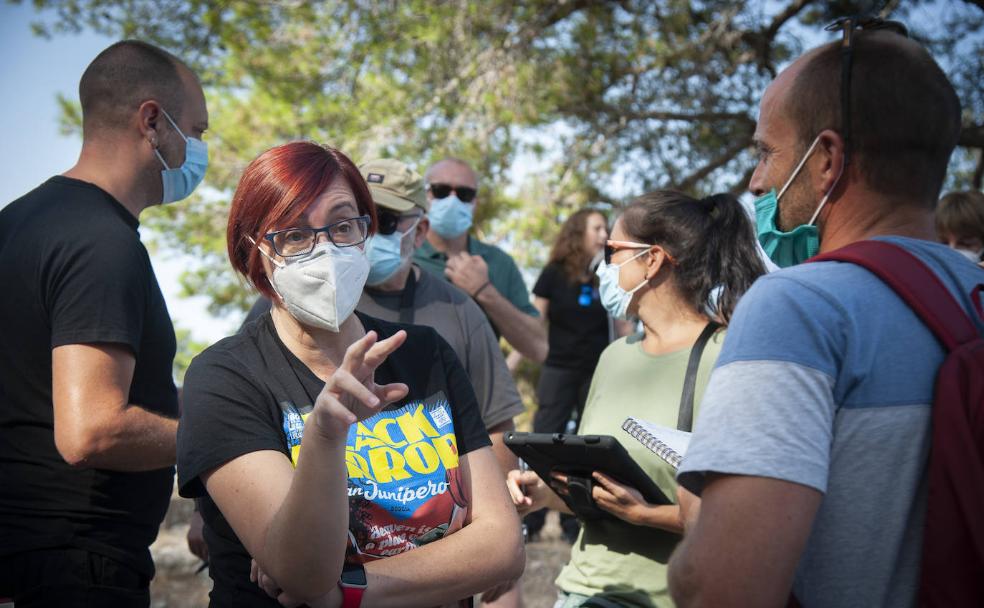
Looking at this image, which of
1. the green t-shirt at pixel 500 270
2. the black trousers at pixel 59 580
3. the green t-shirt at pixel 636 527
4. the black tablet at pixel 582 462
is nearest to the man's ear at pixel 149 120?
the black trousers at pixel 59 580

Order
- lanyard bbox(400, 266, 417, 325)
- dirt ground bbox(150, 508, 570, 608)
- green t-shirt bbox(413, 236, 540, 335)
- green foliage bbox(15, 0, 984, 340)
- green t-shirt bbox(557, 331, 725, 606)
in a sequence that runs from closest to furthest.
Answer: green t-shirt bbox(557, 331, 725, 606) → lanyard bbox(400, 266, 417, 325) → green t-shirt bbox(413, 236, 540, 335) → dirt ground bbox(150, 508, 570, 608) → green foliage bbox(15, 0, 984, 340)

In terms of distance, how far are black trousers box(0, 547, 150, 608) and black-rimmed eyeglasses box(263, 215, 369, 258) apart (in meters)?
1.11

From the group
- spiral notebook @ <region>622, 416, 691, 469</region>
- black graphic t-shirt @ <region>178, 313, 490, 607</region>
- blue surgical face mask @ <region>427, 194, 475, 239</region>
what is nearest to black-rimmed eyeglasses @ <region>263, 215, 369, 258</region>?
black graphic t-shirt @ <region>178, 313, 490, 607</region>

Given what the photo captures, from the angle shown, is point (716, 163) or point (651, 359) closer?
point (651, 359)

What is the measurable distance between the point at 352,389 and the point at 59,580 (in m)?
1.53

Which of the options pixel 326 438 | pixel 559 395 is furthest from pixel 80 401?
pixel 559 395

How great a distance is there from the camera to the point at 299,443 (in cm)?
215

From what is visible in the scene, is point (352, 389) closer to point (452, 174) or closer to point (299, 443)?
point (299, 443)

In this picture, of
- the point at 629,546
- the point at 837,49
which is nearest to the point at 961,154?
the point at 629,546

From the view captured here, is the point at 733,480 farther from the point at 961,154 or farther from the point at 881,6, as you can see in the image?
the point at 961,154

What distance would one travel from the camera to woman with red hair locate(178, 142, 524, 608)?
1850mm

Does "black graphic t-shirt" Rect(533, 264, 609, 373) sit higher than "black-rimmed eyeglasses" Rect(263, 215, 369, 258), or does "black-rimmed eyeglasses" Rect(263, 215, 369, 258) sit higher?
"black-rimmed eyeglasses" Rect(263, 215, 369, 258)

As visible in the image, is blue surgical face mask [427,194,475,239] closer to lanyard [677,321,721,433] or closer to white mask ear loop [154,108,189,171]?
white mask ear loop [154,108,189,171]

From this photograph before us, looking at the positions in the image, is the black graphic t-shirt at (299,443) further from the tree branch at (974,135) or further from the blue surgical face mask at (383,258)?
the tree branch at (974,135)
